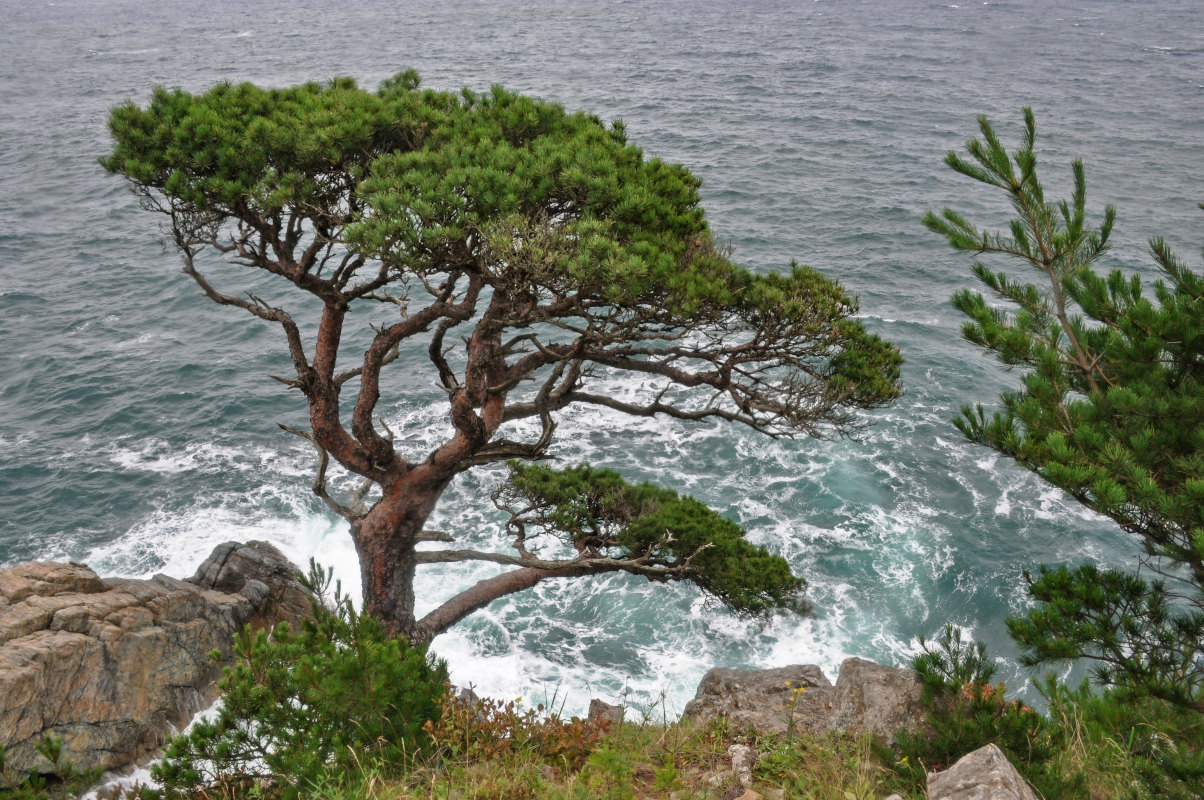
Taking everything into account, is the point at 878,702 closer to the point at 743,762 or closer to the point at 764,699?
the point at 743,762

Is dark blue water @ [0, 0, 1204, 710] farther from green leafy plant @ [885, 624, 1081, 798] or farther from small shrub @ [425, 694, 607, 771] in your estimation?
green leafy plant @ [885, 624, 1081, 798]

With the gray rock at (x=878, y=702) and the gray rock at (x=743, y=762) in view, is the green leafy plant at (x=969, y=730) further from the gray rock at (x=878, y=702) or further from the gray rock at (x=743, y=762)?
the gray rock at (x=743, y=762)

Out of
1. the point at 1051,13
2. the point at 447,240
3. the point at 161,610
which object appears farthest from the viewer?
the point at 1051,13

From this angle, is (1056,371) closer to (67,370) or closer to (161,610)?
(161,610)

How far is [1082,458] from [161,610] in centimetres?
1594

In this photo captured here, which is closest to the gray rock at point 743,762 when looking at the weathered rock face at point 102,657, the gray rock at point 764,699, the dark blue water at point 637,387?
the gray rock at point 764,699

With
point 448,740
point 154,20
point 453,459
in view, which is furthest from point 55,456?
point 154,20

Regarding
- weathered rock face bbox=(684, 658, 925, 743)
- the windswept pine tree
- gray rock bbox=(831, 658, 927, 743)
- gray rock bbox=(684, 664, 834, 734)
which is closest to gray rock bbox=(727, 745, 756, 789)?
weathered rock face bbox=(684, 658, 925, 743)

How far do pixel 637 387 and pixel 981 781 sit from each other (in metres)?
25.2

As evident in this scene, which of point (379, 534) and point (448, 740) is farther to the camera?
point (379, 534)

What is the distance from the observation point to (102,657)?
602 inches

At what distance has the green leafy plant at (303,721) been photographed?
834 centimetres

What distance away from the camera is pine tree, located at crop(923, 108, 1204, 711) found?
8117 millimetres

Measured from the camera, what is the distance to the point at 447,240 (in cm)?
1109
